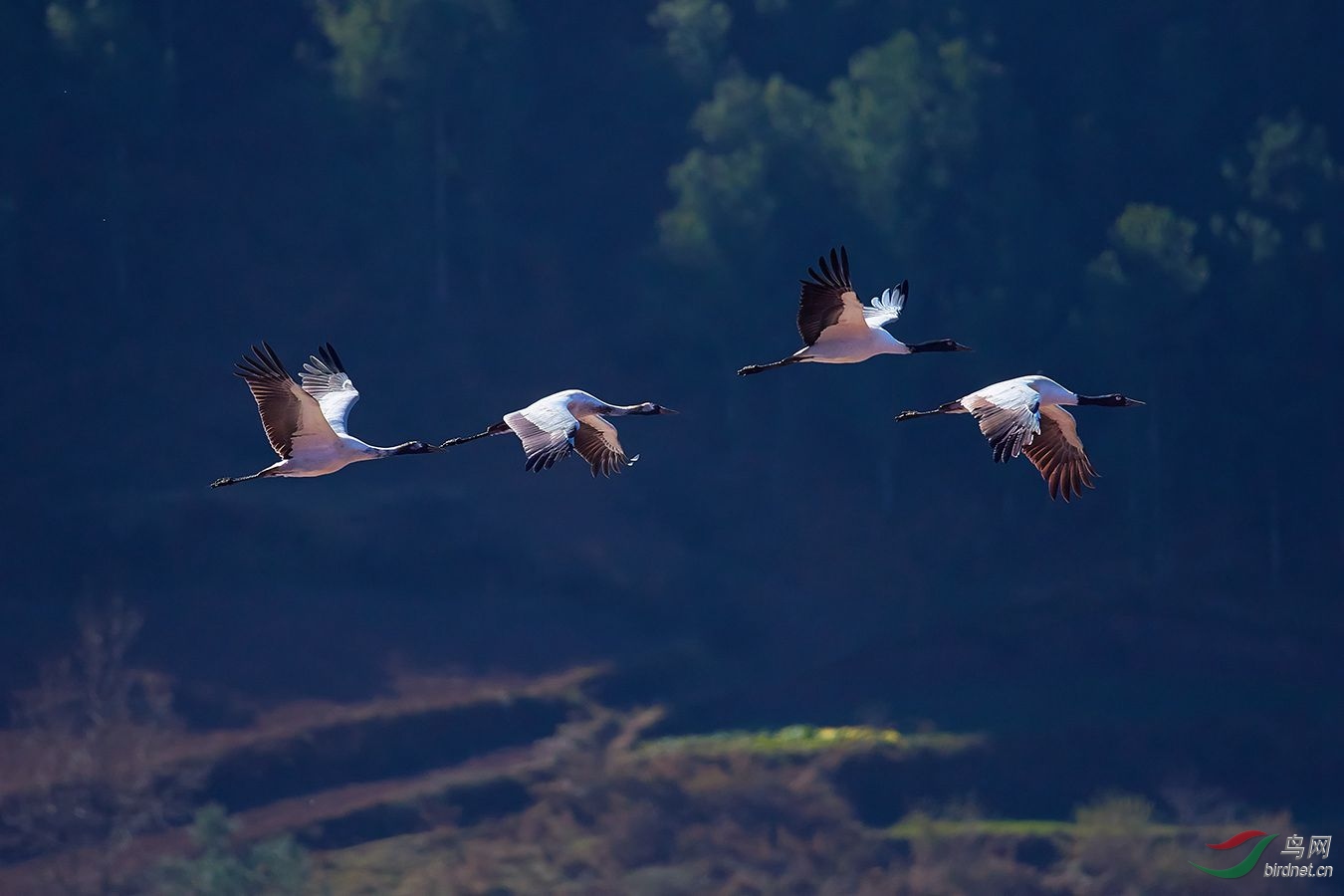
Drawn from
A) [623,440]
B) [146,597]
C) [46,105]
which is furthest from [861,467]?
[46,105]

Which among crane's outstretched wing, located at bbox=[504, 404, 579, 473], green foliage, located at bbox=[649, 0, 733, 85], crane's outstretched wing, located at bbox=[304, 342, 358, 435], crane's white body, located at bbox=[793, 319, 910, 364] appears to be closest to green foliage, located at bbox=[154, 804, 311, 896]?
crane's outstretched wing, located at bbox=[304, 342, 358, 435]

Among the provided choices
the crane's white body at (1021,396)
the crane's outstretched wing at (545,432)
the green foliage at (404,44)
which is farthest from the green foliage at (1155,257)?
the crane's outstretched wing at (545,432)

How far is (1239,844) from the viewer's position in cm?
4378

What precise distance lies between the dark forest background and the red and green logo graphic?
6.98ft

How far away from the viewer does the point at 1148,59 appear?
58969mm

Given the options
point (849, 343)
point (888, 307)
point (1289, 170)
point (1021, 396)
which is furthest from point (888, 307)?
point (1289, 170)

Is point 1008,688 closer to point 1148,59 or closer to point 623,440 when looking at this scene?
point 623,440

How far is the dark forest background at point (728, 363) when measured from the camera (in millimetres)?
49625

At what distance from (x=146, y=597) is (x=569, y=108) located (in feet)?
72.3

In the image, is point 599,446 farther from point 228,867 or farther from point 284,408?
point 228,867

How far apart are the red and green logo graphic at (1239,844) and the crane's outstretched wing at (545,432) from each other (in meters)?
23.2

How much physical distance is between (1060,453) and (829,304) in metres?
3.51

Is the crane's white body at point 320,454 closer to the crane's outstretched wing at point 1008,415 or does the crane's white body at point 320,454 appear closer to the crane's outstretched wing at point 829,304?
the crane's outstretched wing at point 829,304

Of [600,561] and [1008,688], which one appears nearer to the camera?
[1008,688]
